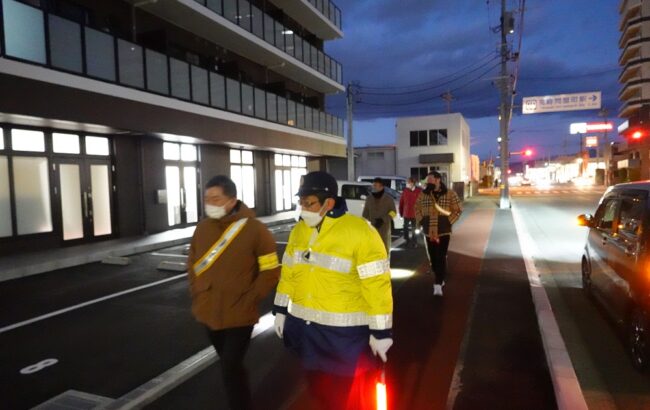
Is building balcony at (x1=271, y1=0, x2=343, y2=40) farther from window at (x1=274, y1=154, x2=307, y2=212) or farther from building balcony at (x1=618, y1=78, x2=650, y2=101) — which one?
Answer: building balcony at (x1=618, y1=78, x2=650, y2=101)

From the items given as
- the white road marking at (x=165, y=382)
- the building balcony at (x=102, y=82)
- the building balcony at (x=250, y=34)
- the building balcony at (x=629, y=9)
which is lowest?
the white road marking at (x=165, y=382)

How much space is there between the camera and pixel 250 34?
18.2 metres

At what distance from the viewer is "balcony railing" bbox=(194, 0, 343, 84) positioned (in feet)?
55.9

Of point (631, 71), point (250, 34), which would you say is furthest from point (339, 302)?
point (631, 71)

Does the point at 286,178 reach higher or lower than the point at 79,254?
higher

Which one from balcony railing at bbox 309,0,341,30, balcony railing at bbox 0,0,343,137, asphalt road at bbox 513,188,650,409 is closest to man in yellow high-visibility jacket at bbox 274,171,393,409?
asphalt road at bbox 513,188,650,409

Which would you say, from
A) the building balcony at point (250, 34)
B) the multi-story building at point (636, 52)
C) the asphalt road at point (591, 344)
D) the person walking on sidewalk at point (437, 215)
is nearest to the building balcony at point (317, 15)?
the building balcony at point (250, 34)

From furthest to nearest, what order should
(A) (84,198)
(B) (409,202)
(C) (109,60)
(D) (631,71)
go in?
(D) (631,71) < (A) (84,198) < (B) (409,202) < (C) (109,60)

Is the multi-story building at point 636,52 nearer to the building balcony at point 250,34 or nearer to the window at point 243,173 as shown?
the building balcony at point 250,34

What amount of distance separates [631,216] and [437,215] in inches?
94.4

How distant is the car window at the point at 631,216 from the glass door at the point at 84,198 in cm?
1239

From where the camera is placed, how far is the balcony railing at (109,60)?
393 inches

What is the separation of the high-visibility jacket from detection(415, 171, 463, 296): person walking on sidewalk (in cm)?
426

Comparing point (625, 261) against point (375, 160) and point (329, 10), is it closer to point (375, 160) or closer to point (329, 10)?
point (329, 10)
